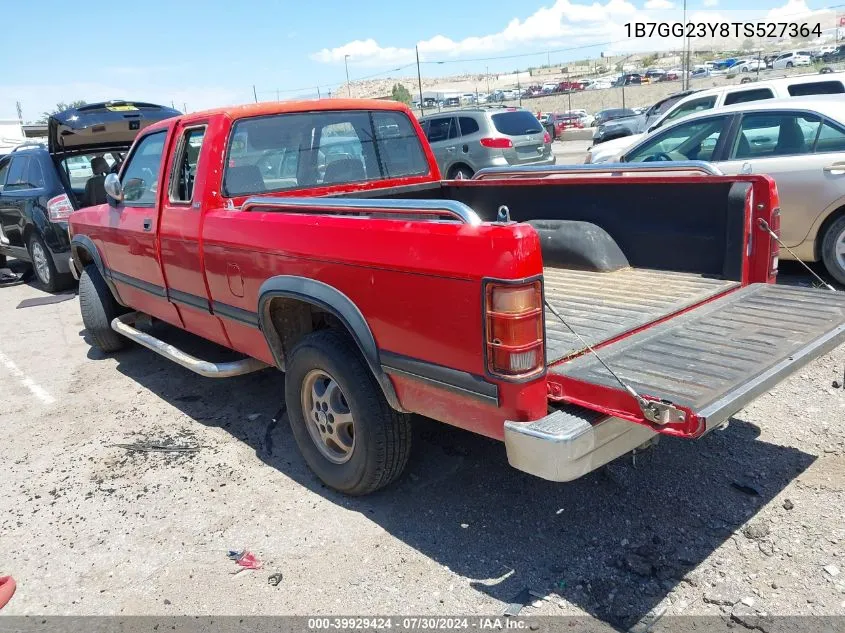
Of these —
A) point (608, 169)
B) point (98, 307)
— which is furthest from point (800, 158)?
point (98, 307)

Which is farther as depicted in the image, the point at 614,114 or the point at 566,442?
the point at 614,114

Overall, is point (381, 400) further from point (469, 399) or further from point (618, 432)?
point (618, 432)

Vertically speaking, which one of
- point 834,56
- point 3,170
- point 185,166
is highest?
point 834,56

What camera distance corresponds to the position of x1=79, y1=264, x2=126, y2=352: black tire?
6.06 metres

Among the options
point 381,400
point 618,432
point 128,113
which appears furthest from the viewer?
point 128,113

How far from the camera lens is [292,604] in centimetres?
291

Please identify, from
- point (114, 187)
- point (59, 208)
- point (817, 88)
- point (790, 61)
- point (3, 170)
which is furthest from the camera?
point (790, 61)

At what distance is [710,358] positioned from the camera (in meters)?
2.81

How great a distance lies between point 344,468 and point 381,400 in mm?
497

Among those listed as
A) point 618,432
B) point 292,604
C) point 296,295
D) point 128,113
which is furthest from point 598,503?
point 128,113

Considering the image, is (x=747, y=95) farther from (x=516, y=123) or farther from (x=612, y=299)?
(x=612, y=299)

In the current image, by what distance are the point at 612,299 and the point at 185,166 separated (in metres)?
2.81

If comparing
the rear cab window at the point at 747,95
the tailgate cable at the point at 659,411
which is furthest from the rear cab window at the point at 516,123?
the tailgate cable at the point at 659,411

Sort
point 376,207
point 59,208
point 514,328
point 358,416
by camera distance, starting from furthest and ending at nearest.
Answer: point 59,208, point 358,416, point 376,207, point 514,328
